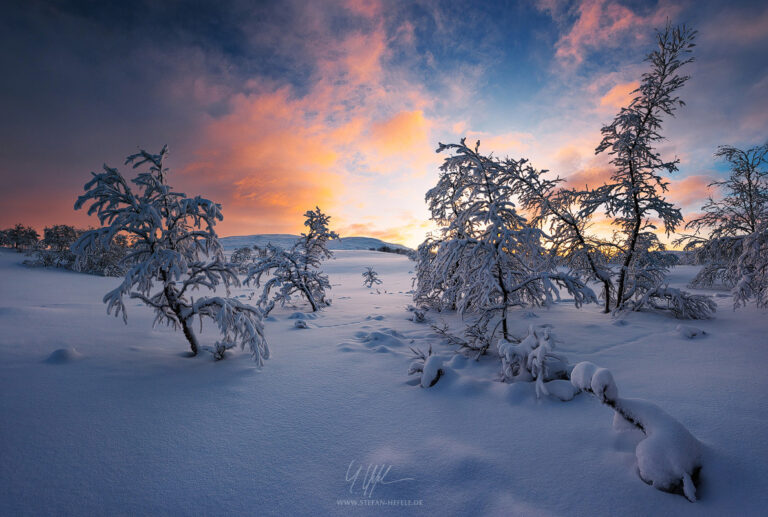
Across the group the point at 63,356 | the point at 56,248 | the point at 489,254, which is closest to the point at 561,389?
the point at 489,254

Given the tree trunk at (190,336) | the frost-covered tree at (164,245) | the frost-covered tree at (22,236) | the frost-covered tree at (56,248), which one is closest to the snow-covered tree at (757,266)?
the frost-covered tree at (164,245)

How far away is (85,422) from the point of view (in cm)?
229

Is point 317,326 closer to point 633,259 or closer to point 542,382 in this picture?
point 542,382

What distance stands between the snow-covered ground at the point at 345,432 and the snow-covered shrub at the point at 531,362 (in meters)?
0.20

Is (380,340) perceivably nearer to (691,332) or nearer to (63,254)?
(691,332)

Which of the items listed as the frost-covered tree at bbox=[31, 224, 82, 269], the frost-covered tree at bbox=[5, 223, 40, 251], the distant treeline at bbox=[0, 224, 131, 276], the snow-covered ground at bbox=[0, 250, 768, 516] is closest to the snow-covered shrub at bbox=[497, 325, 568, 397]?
the snow-covered ground at bbox=[0, 250, 768, 516]

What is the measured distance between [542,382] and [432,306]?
5.70m

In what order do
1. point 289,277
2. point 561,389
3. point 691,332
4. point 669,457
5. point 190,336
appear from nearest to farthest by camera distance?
point 669,457
point 561,389
point 190,336
point 691,332
point 289,277

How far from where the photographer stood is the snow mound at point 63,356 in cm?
325

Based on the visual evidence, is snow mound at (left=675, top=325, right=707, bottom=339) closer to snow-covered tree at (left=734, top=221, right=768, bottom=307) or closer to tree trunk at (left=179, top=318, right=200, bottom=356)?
snow-covered tree at (left=734, top=221, right=768, bottom=307)

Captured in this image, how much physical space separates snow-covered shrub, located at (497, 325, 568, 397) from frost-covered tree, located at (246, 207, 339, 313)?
258 inches

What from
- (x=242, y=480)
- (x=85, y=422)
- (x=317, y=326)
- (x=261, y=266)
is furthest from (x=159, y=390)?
(x=261, y=266)

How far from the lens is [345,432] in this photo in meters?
2.40

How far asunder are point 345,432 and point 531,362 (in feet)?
6.66
